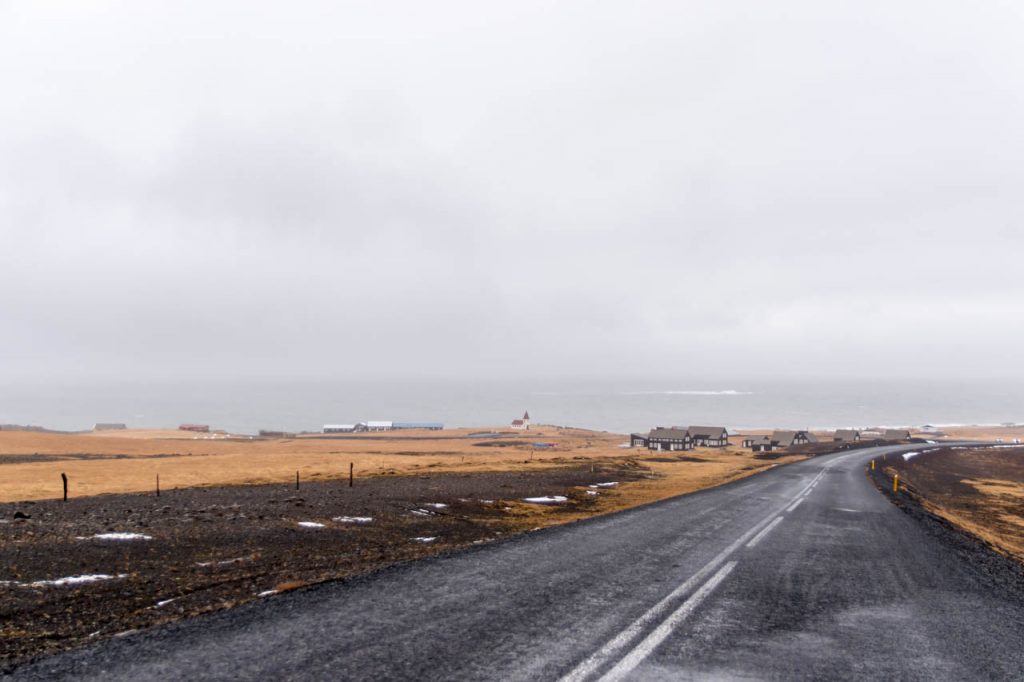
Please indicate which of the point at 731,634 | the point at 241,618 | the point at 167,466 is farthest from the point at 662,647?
the point at 167,466

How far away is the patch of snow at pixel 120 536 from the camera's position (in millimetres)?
13164

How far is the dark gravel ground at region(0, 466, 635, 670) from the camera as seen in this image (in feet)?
26.0

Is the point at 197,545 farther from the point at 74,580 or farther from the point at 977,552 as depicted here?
the point at 977,552

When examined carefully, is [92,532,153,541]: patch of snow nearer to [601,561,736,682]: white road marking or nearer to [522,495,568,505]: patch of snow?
[601,561,736,682]: white road marking

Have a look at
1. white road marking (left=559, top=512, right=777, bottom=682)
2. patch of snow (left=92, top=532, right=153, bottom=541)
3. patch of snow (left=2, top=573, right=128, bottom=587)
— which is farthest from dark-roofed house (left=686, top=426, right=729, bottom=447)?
patch of snow (left=2, top=573, right=128, bottom=587)

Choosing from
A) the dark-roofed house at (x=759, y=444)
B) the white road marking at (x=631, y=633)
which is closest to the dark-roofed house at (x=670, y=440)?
the dark-roofed house at (x=759, y=444)

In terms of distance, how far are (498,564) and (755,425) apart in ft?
611

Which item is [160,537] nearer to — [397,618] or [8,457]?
[397,618]

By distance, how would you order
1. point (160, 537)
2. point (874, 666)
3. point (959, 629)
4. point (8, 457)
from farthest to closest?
point (8, 457), point (160, 537), point (959, 629), point (874, 666)

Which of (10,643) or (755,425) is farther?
(755,425)

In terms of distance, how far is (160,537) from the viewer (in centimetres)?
1338

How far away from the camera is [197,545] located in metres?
12.7

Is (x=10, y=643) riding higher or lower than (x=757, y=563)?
higher

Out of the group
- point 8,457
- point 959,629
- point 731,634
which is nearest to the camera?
point 731,634
